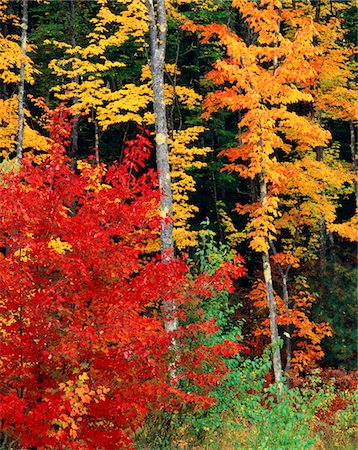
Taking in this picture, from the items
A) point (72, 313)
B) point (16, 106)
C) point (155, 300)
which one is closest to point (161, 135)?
point (155, 300)

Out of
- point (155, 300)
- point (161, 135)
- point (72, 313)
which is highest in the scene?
point (161, 135)

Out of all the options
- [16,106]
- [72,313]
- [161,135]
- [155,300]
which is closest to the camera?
[72,313]

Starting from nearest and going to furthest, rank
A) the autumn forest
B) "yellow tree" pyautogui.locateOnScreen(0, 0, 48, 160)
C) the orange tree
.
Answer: the orange tree < the autumn forest < "yellow tree" pyautogui.locateOnScreen(0, 0, 48, 160)

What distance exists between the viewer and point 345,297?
20.2 metres

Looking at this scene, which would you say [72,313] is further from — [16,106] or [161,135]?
[16,106]

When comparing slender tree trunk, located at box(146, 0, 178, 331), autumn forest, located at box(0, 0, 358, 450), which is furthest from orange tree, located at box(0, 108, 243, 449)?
slender tree trunk, located at box(146, 0, 178, 331)

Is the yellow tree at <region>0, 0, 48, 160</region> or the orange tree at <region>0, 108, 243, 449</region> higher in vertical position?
the yellow tree at <region>0, 0, 48, 160</region>

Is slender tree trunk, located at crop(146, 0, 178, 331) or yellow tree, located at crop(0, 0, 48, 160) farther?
yellow tree, located at crop(0, 0, 48, 160)

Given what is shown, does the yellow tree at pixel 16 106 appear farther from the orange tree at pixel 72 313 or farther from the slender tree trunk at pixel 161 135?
the orange tree at pixel 72 313

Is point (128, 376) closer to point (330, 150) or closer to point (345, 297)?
point (345, 297)

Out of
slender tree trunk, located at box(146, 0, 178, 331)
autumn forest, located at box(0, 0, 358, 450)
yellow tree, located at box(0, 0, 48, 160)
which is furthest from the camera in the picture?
yellow tree, located at box(0, 0, 48, 160)

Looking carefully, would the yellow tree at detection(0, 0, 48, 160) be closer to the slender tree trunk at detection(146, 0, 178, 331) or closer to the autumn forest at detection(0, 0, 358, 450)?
the autumn forest at detection(0, 0, 358, 450)

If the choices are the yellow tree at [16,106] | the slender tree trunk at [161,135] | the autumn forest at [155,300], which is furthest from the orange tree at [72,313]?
the yellow tree at [16,106]

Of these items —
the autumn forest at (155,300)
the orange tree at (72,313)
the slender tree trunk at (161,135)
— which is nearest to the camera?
the orange tree at (72,313)
